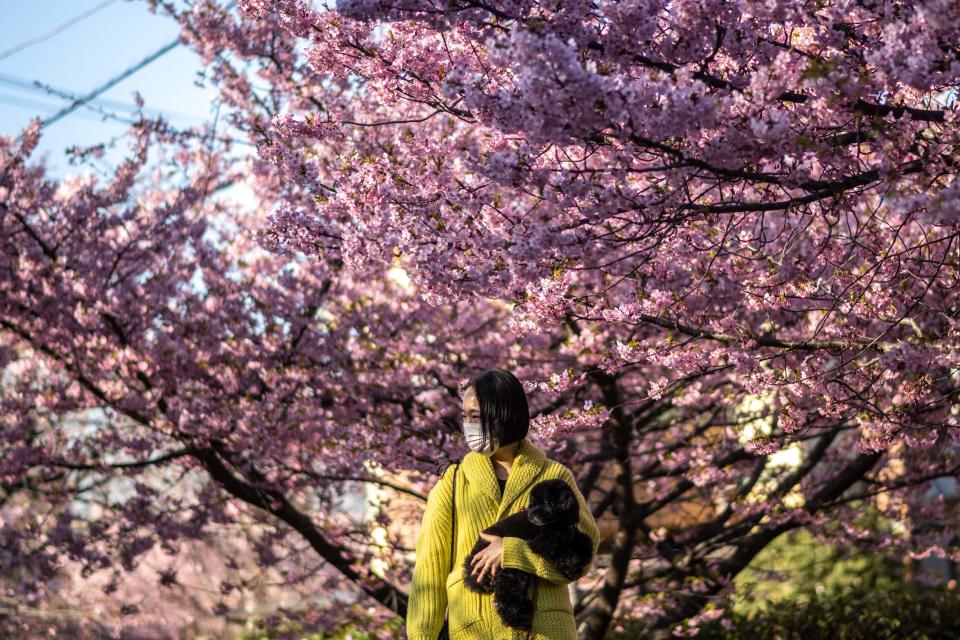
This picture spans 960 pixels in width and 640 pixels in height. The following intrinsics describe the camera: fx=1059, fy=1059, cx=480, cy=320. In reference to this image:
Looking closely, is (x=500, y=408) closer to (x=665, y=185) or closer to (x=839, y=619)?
(x=665, y=185)

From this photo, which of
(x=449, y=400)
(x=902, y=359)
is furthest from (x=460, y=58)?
(x=449, y=400)

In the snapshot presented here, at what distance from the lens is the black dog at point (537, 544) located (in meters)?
3.59

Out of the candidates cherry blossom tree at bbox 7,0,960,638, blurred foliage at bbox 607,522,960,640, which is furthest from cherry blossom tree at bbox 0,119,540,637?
blurred foliage at bbox 607,522,960,640

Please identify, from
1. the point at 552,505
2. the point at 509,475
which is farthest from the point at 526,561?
the point at 509,475

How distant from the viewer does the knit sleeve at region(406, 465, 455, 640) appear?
3.74 m

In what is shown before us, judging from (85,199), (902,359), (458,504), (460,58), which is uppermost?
(85,199)

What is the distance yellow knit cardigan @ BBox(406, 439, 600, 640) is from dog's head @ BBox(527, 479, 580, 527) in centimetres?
7

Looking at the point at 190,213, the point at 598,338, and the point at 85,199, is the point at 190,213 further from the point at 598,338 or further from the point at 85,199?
the point at 598,338

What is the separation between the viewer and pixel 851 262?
5.48 m

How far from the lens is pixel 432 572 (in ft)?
12.4

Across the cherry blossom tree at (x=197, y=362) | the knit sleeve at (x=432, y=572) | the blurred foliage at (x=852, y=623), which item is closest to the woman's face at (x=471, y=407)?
the knit sleeve at (x=432, y=572)

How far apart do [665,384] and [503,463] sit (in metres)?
1.71

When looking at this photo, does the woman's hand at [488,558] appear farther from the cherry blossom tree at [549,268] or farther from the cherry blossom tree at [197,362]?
the cherry blossom tree at [197,362]

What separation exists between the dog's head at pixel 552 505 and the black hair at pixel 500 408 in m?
0.21
